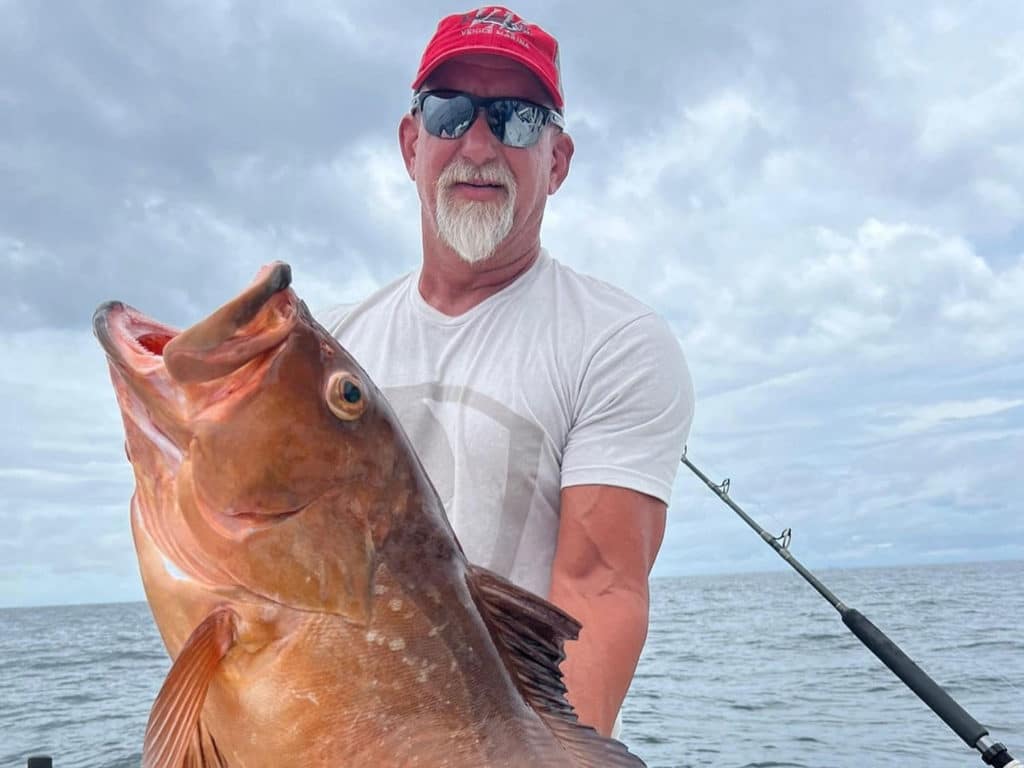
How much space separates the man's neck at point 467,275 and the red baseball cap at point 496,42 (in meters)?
0.54

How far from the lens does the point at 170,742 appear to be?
1.56m

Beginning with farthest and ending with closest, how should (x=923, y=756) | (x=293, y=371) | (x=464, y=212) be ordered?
1. (x=923, y=756)
2. (x=464, y=212)
3. (x=293, y=371)

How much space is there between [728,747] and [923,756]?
240 centimetres

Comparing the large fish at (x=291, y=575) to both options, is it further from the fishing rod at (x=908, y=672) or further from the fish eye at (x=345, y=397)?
the fishing rod at (x=908, y=672)

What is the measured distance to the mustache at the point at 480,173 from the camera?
3.21 m

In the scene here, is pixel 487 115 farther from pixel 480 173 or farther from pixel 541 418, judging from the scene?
pixel 541 418

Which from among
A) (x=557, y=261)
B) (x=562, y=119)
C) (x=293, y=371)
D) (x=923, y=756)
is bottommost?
(x=923, y=756)

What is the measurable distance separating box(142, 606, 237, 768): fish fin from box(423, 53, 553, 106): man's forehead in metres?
2.16

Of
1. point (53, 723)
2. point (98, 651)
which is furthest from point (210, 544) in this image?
point (98, 651)

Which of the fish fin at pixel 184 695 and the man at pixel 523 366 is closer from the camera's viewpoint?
the fish fin at pixel 184 695

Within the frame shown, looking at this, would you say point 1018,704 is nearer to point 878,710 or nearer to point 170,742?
point 878,710

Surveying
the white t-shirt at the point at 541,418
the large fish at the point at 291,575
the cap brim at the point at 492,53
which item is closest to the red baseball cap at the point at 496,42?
the cap brim at the point at 492,53

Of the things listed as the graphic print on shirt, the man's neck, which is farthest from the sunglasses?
the graphic print on shirt

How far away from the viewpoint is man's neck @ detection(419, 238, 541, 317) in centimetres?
325
